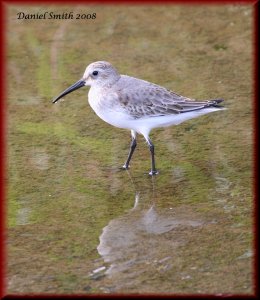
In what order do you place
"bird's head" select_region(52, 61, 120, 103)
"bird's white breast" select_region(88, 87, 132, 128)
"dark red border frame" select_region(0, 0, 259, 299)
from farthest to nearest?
1. "bird's head" select_region(52, 61, 120, 103)
2. "bird's white breast" select_region(88, 87, 132, 128)
3. "dark red border frame" select_region(0, 0, 259, 299)

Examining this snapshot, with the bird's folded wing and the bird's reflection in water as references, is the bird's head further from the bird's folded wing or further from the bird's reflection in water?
the bird's reflection in water

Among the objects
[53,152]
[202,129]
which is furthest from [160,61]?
[53,152]

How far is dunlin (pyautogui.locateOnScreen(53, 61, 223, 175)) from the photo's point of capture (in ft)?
27.6

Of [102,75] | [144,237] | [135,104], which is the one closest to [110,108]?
[135,104]

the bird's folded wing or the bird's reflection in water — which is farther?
the bird's folded wing

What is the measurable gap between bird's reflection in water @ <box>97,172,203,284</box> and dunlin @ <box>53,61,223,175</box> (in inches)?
36.9

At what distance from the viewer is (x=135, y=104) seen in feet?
27.6

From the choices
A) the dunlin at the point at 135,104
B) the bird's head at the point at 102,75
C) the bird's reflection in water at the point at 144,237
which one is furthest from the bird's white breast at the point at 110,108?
the bird's reflection in water at the point at 144,237

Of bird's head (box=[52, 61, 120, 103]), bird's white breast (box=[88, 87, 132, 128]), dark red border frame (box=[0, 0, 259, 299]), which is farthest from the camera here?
bird's head (box=[52, 61, 120, 103])

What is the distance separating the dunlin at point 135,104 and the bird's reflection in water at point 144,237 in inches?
36.9

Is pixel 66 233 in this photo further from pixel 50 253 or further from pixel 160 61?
pixel 160 61

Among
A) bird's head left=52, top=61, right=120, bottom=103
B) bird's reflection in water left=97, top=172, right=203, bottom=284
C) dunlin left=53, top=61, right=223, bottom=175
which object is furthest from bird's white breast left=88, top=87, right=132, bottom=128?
Result: bird's reflection in water left=97, top=172, right=203, bottom=284

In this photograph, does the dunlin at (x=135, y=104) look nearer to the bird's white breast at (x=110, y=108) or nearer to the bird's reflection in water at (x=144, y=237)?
the bird's white breast at (x=110, y=108)

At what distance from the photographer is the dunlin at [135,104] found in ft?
27.6
